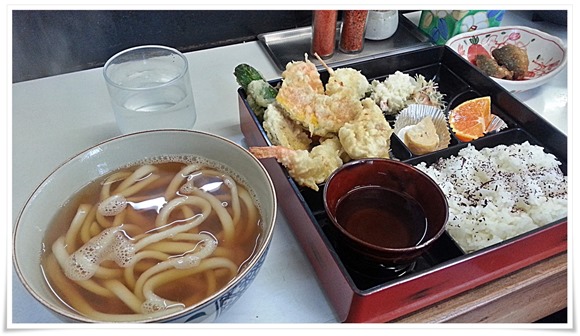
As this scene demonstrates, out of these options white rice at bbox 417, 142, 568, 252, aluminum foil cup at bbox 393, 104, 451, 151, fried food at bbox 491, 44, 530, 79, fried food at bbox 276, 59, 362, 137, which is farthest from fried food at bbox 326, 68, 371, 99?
fried food at bbox 491, 44, 530, 79

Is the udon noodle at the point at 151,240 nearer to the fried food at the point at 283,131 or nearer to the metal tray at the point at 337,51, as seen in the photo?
the fried food at the point at 283,131

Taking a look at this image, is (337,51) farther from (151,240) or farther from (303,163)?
(151,240)

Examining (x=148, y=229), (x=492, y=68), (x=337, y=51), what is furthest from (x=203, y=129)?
(x=492, y=68)

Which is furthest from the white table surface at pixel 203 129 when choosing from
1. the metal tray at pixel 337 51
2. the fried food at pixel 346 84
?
the fried food at pixel 346 84

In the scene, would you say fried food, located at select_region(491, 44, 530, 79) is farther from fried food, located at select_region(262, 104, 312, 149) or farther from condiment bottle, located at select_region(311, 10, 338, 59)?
fried food, located at select_region(262, 104, 312, 149)

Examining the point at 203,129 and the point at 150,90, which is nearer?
the point at 150,90
